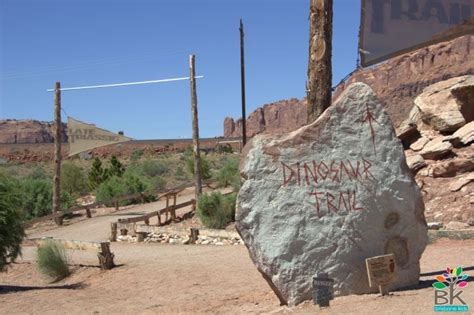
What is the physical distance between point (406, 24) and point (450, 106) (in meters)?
4.88

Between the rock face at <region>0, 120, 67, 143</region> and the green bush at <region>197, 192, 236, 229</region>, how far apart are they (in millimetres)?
109012

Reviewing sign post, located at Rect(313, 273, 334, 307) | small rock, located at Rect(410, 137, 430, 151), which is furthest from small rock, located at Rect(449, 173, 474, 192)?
sign post, located at Rect(313, 273, 334, 307)

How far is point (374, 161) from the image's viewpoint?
26.0ft

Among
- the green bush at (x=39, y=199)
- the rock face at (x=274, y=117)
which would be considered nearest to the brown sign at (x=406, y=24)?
the green bush at (x=39, y=199)

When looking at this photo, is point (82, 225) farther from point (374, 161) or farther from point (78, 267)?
point (374, 161)

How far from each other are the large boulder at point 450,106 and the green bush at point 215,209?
671 centimetres

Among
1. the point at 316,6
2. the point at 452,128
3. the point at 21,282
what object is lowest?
the point at 21,282

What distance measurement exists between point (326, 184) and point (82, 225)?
1611cm

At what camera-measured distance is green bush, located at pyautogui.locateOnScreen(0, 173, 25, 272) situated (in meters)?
11.9

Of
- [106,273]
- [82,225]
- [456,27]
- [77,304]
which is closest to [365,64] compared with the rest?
[456,27]

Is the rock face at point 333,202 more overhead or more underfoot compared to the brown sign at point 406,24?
more underfoot

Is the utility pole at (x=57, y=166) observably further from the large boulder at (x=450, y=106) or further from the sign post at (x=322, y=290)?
the sign post at (x=322, y=290)

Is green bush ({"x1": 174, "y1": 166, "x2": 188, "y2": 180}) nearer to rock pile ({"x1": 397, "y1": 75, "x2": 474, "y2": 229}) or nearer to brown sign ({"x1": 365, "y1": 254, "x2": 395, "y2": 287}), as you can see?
rock pile ({"x1": 397, "y1": 75, "x2": 474, "y2": 229})

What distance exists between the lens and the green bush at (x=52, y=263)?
1332 centimetres
